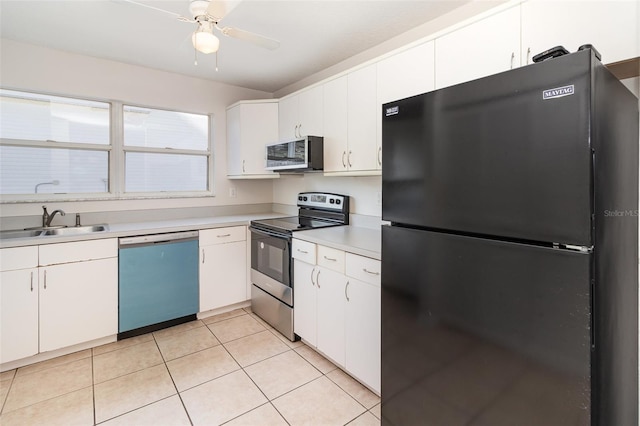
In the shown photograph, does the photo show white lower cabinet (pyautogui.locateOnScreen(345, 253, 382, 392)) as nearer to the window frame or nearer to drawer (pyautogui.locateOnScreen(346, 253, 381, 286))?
drawer (pyautogui.locateOnScreen(346, 253, 381, 286))

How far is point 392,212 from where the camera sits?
137 cm

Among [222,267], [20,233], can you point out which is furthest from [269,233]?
[20,233]

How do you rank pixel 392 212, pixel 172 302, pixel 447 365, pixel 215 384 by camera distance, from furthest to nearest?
pixel 172 302 < pixel 215 384 < pixel 392 212 < pixel 447 365

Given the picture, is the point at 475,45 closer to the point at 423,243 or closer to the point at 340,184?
the point at 423,243

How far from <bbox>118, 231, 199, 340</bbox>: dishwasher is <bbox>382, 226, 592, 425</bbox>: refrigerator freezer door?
213 cm

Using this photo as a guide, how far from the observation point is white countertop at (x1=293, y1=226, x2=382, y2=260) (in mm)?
1886

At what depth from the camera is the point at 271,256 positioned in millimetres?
2824

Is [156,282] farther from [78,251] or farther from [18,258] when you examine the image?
[18,258]

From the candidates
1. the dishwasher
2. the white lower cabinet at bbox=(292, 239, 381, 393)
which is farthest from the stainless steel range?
the dishwasher

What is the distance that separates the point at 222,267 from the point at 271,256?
619 millimetres

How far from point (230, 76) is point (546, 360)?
355 centimetres

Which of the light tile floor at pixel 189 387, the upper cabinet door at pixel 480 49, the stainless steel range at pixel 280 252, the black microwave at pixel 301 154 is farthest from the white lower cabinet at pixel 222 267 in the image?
the upper cabinet door at pixel 480 49

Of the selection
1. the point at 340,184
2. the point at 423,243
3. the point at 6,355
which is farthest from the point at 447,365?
the point at 6,355

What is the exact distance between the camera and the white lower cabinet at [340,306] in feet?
6.06
